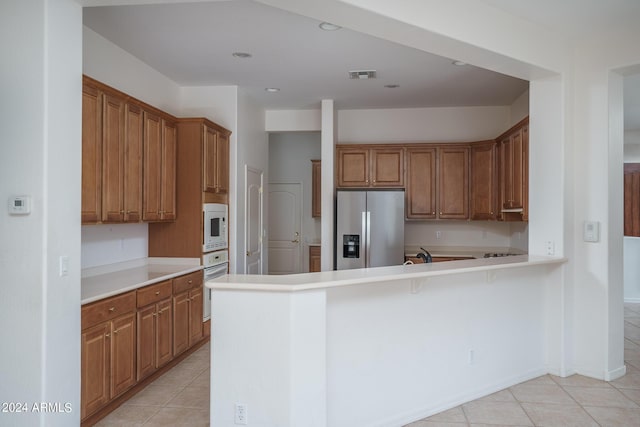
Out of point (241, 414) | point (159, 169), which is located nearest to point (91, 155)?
point (159, 169)

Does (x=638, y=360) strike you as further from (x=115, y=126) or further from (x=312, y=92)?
(x=115, y=126)

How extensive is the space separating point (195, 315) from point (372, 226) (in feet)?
8.16

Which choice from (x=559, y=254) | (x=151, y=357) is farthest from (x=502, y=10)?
(x=151, y=357)

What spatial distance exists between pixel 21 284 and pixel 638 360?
5.10 meters

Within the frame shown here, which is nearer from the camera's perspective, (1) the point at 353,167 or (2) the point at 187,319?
(2) the point at 187,319

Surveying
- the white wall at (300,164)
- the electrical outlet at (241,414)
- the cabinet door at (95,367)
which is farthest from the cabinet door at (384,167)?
the electrical outlet at (241,414)

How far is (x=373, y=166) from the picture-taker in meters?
6.38

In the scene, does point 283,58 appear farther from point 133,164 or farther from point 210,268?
point 210,268

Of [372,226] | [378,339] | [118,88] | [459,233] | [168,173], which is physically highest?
[118,88]

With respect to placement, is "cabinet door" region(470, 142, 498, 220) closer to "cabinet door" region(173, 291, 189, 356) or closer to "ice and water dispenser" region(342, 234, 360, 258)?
"ice and water dispenser" region(342, 234, 360, 258)

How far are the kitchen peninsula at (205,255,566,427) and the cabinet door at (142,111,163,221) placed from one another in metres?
1.86

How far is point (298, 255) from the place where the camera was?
823cm

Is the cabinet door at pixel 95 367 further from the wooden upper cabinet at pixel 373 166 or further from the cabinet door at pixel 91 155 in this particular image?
the wooden upper cabinet at pixel 373 166

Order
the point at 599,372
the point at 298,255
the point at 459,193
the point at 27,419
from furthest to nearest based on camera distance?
the point at 298,255 < the point at 459,193 < the point at 599,372 < the point at 27,419
